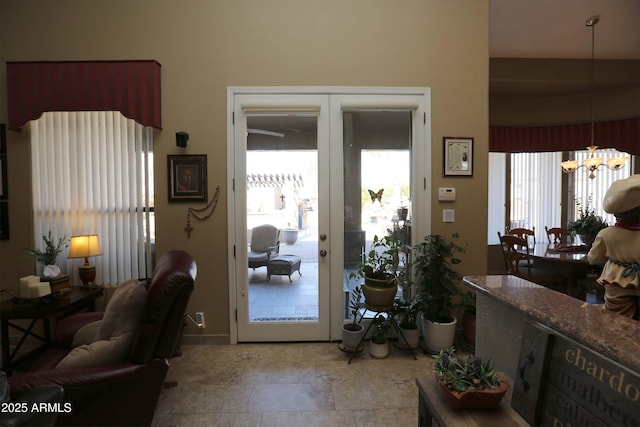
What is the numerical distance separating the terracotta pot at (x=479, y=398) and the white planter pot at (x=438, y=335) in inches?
72.9

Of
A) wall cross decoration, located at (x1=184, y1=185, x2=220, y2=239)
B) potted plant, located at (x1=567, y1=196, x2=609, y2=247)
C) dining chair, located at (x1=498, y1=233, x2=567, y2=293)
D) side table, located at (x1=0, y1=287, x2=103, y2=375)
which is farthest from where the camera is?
dining chair, located at (x1=498, y1=233, x2=567, y2=293)

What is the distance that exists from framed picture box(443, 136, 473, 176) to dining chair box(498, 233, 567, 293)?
57.4 inches

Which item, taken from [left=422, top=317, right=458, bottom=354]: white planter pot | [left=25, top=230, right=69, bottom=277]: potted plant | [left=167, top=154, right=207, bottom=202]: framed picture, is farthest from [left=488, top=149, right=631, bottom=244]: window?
[left=25, top=230, right=69, bottom=277]: potted plant

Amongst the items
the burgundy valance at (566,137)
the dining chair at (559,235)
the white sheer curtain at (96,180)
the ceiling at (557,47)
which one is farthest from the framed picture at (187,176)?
the dining chair at (559,235)

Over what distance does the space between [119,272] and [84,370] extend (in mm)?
1737

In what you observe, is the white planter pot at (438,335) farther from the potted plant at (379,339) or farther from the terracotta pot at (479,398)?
the terracotta pot at (479,398)

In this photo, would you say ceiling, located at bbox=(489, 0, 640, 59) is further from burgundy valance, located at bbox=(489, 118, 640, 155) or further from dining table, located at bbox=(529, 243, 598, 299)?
dining table, located at bbox=(529, 243, 598, 299)

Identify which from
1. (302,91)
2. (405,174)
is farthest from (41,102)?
(405,174)

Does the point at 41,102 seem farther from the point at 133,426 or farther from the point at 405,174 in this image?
the point at 405,174

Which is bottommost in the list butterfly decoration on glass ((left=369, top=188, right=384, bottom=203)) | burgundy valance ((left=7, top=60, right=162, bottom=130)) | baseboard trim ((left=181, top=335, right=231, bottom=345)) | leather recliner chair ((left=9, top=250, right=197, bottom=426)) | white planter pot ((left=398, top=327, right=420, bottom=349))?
baseboard trim ((left=181, top=335, right=231, bottom=345))

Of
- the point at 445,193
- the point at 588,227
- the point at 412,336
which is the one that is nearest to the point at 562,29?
the point at 588,227

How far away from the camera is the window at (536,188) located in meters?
5.72

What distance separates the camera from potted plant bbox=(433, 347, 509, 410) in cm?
111

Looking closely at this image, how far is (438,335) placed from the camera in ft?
9.50
